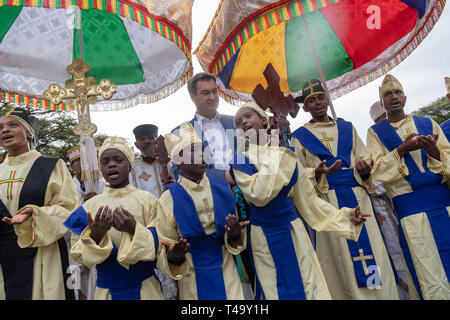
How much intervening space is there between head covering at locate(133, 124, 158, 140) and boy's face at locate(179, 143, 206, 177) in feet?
7.88

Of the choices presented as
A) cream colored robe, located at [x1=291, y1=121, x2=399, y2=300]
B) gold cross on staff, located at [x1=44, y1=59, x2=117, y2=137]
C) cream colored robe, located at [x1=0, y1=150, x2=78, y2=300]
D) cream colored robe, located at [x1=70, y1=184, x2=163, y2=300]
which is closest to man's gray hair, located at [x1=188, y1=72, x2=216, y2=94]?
gold cross on staff, located at [x1=44, y1=59, x2=117, y2=137]

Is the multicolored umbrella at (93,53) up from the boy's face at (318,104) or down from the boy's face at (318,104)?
up

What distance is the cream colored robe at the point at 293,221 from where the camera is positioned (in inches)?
96.9

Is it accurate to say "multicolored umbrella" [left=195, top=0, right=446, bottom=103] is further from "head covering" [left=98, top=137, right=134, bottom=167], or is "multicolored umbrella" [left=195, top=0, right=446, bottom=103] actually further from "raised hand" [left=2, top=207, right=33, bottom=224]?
"raised hand" [left=2, top=207, right=33, bottom=224]

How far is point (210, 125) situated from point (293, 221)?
192 cm

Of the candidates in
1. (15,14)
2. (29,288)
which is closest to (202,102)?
(29,288)

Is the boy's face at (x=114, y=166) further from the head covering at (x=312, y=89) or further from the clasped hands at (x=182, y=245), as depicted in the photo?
the head covering at (x=312, y=89)

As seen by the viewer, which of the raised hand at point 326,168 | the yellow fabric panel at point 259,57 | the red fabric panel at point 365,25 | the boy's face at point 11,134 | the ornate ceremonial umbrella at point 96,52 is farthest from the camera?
the yellow fabric panel at point 259,57

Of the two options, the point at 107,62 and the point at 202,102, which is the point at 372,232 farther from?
the point at 107,62

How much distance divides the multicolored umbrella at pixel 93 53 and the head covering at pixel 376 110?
3466mm

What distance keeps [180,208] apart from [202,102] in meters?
1.77

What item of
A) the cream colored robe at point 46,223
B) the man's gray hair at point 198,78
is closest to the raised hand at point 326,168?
the man's gray hair at point 198,78

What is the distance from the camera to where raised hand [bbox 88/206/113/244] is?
87.8 inches

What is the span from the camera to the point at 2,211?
2.98m
